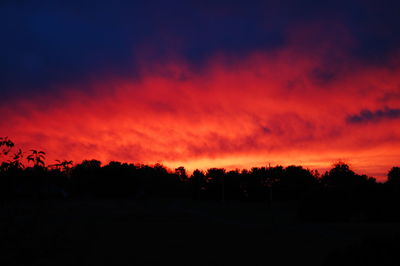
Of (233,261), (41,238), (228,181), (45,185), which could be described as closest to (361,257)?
(45,185)

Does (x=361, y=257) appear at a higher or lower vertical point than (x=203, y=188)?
lower

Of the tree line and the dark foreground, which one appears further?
the tree line

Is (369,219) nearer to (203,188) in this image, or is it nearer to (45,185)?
(45,185)

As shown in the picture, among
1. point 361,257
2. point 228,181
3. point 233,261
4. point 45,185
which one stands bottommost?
point 233,261

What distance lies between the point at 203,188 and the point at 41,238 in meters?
57.2

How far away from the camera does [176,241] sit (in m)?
16.9

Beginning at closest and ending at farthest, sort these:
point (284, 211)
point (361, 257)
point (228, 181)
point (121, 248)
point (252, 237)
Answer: point (361, 257), point (121, 248), point (252, 237), point (284, 211), point (228, 181)

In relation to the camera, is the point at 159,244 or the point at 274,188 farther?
the point at 274,188

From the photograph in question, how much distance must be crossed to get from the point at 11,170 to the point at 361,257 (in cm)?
640

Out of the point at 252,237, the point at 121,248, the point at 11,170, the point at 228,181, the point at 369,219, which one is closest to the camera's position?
the point at 11,170

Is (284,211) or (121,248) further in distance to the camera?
(284,211)

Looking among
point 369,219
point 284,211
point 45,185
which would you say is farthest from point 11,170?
point 284,211

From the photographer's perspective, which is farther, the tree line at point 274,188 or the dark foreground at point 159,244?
the tree line at point 274,188

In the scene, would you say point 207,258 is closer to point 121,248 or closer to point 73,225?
point 121,248
